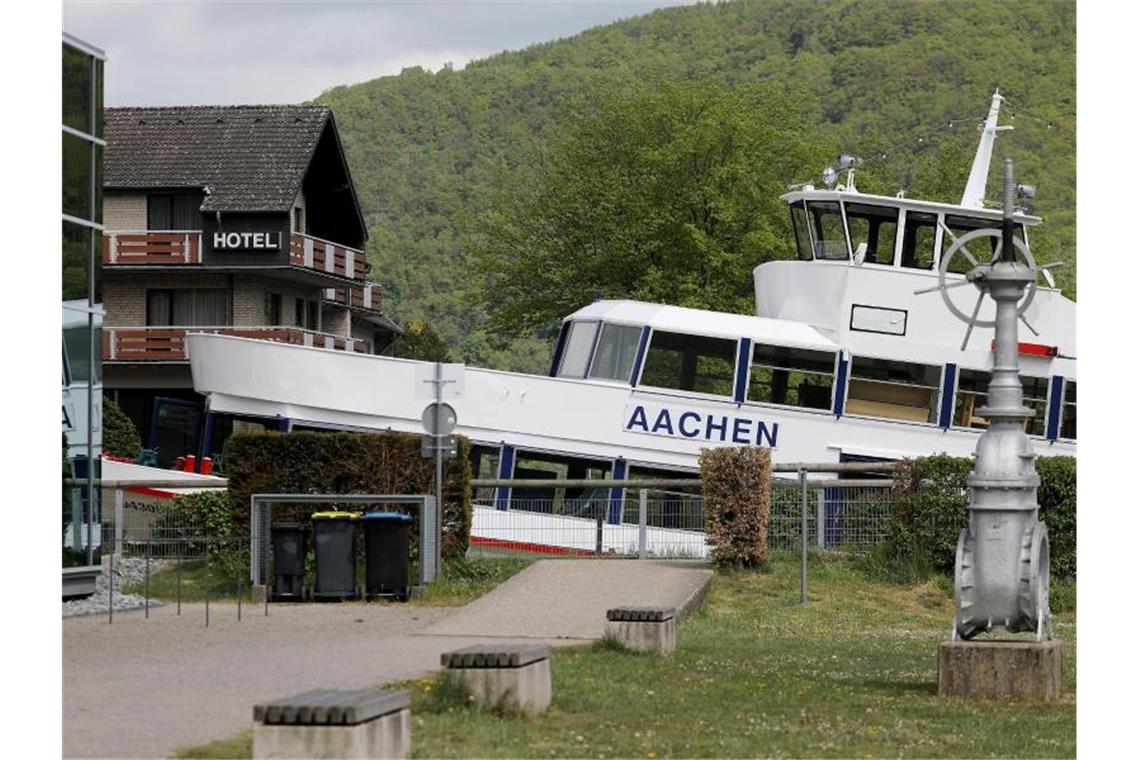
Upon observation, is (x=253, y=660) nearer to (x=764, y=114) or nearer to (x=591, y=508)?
(x=591, y=508)

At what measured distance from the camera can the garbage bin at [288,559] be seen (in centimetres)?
2220

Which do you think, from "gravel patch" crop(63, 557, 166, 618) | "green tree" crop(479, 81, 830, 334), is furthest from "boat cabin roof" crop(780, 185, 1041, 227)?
"green tree" crop(479, 81, 830, 334)

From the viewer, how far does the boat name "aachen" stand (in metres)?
31.6

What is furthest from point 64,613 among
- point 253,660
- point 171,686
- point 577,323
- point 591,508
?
point 577,323

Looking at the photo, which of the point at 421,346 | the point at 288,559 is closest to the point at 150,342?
the point at 288,559

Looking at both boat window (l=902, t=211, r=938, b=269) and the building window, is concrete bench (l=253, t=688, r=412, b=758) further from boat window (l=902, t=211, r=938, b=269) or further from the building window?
the building window

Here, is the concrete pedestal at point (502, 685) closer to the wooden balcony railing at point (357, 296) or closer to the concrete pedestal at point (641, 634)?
the concrete pedestal at point (641, 634)

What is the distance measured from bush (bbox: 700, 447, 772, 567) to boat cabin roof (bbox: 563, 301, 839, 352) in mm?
6974

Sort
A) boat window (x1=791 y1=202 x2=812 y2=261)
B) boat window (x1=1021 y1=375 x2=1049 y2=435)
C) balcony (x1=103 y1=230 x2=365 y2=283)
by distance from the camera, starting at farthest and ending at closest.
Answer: balcony (x1=103 y1=230 x2=365 y2=283), boat window (x1=791 y1=202 x2=812 y2=261), boat window (x1=1021 y1=375 x2=1049 y2=435)

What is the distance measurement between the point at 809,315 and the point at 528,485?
24.5ft

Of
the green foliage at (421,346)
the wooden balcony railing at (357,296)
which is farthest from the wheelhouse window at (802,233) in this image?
the green foliage at (421,346)

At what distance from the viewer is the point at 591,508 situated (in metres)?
27.8

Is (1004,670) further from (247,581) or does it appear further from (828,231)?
(828,231)

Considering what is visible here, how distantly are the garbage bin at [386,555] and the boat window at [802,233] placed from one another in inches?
490
